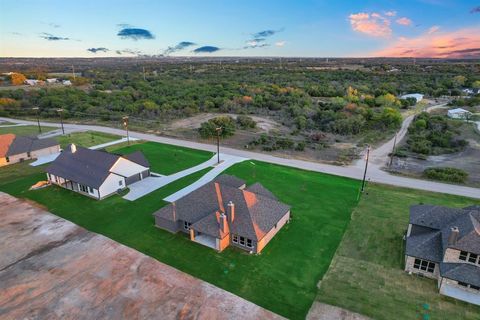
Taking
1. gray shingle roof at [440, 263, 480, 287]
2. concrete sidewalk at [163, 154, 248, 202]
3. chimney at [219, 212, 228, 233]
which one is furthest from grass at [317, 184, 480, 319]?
concrete sidewalk at [163, 154, 248, 202]

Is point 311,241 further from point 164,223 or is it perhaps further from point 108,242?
point 108,242

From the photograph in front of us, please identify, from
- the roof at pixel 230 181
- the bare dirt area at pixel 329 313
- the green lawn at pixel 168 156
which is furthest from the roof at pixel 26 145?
the bare dirt area at pixel 329 313

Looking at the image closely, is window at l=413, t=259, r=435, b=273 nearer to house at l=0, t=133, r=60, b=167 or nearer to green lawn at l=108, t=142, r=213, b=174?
green lawn at l=108, t=142, r=213, b=174

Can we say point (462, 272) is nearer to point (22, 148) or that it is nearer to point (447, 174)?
point (447, 174)

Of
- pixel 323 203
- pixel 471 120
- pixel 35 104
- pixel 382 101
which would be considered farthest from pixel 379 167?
pixel 35 104

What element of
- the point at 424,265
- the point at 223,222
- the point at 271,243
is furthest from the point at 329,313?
the point at 223,222

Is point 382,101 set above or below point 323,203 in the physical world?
above

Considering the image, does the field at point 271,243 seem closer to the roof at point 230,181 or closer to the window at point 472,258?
the roof at point 230,181
